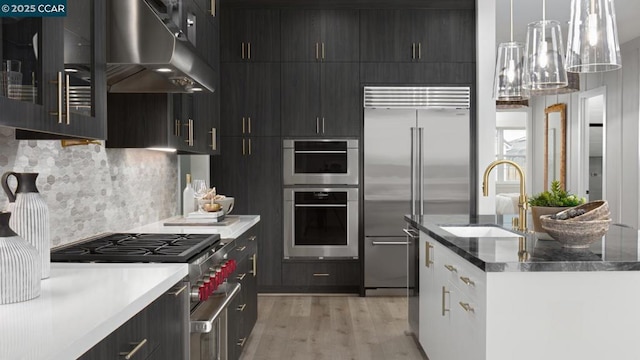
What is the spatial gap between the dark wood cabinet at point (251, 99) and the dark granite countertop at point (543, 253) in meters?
2.83

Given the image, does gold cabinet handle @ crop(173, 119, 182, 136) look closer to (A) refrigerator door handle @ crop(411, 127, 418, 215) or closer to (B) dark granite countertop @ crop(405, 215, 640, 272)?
(B) dark granite countertop @ crop(405, 215, 640, 272)

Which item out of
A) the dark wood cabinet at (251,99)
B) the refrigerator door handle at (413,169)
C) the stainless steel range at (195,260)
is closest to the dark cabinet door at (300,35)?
the dark wood cabinet at (251,99)

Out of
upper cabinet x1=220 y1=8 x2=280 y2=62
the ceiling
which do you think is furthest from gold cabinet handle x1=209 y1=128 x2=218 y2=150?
the ceiling

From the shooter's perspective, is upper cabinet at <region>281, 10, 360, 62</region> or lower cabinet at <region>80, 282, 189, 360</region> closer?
lower cabinet at <region>80, 282, 189, 360</region>

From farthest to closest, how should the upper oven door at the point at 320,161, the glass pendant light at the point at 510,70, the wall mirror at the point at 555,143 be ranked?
the wall mirror at the point at 555,143 → the upper oven door at the point at 320,161 → the glass pendant light at the point at 510,70

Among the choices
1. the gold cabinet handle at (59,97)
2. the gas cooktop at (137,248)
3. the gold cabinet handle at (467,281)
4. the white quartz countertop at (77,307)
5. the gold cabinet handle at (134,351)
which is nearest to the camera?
the white quartz countertop at (77,307)

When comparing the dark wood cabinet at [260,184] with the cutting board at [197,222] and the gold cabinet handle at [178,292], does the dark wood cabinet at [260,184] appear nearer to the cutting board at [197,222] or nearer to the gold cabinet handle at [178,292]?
the cutting board at [197,222]

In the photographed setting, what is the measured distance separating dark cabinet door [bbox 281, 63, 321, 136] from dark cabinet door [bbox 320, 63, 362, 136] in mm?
71

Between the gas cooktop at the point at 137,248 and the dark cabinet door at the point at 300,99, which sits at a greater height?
the dark cabinet door at the point at 300,99

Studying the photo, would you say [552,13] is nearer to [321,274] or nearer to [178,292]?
[321,274]

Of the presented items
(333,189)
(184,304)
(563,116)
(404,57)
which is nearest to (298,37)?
(404,57)

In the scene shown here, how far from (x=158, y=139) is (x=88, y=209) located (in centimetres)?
53

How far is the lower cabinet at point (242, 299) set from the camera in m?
3.04

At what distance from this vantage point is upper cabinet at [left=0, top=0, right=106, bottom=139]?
1390mm
